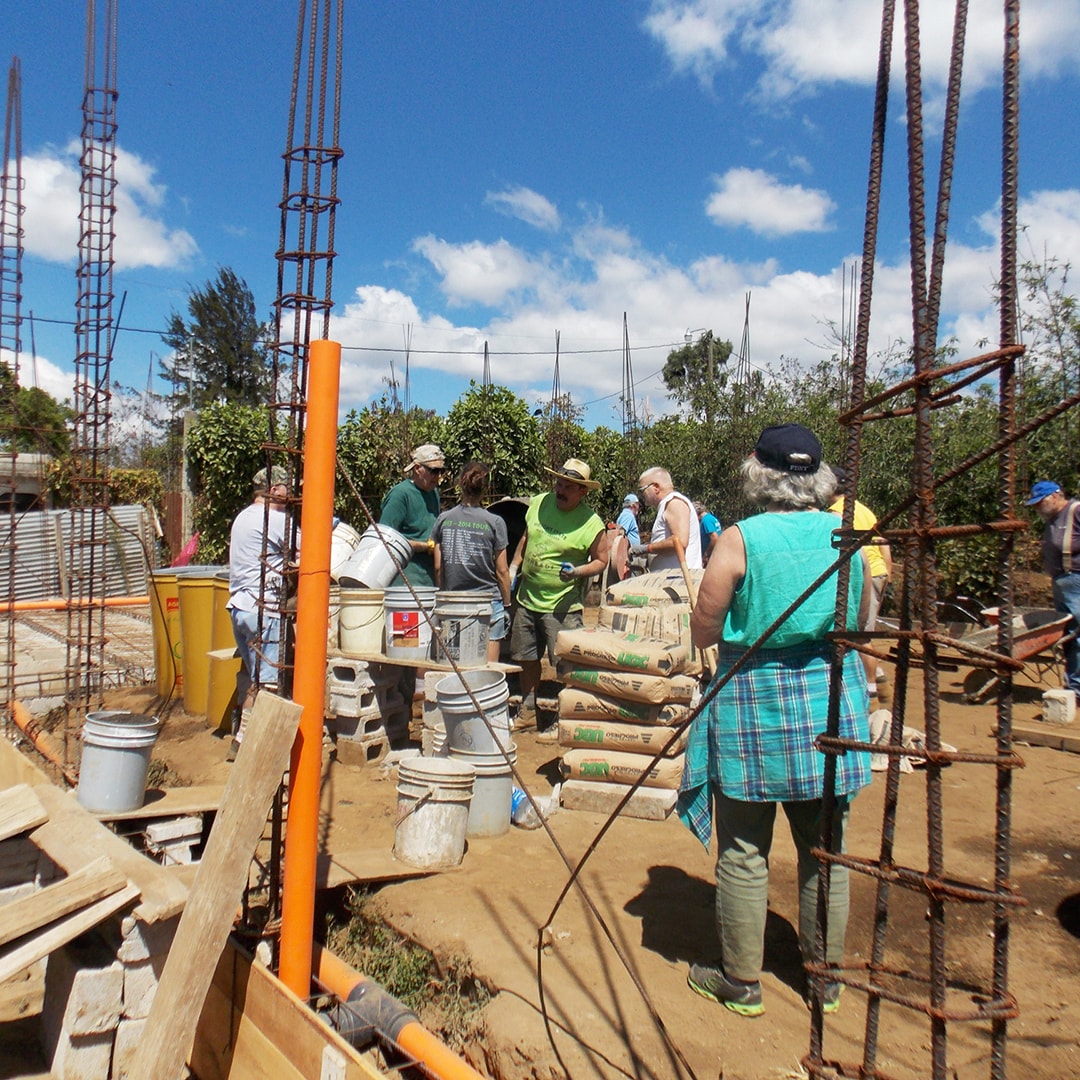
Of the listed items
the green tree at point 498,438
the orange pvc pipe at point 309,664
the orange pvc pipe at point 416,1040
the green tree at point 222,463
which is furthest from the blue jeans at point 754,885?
the green tree at point 222,463

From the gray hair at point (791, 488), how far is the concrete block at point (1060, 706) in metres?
4.90

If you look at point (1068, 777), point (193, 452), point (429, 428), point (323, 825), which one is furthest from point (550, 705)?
point (193, 452)

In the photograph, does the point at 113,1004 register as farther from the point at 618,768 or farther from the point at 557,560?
the point at 557,560

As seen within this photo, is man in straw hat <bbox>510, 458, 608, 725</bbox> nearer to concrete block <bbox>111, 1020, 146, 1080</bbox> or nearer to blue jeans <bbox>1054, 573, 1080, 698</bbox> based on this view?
blue jeans <bbox>1054, 573, 1080, 698</bbox>

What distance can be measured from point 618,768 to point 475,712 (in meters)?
0.86

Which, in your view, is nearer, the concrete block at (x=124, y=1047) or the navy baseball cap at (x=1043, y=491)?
the concrete block at (x=124, y=1047)

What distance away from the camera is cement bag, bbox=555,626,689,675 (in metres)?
5.06

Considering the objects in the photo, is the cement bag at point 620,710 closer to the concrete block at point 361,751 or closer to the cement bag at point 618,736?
the cement bag at point 618,736

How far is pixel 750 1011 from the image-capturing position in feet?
9.70

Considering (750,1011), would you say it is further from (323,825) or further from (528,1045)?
(323,825)

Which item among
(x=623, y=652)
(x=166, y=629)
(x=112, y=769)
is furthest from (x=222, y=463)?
(x=623, y=652)

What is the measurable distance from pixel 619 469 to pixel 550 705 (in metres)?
10.6

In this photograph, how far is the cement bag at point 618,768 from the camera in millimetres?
4910

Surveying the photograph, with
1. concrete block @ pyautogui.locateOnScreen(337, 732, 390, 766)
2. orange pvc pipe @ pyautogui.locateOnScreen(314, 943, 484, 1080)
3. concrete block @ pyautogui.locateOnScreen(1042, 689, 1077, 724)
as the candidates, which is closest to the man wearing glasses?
concrete block @ pyautogui.locateOnScreen(337, 732, 390, 766)
